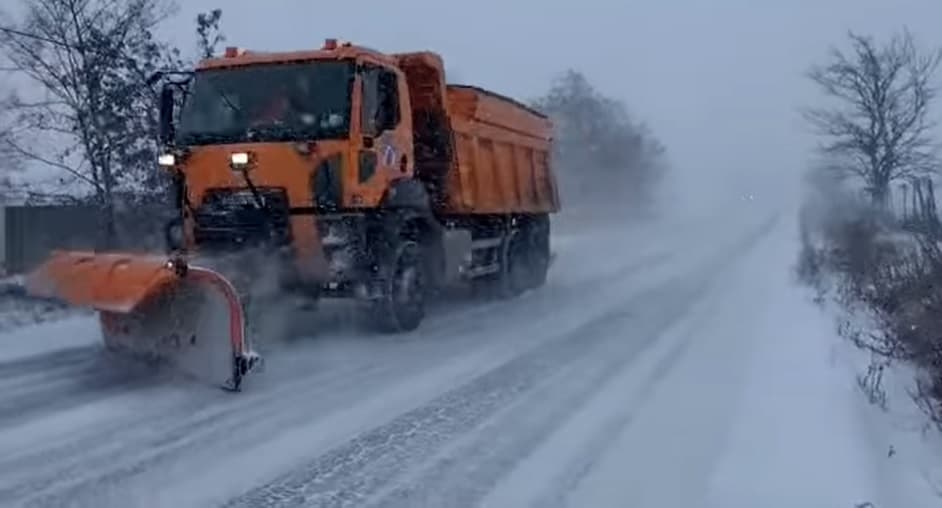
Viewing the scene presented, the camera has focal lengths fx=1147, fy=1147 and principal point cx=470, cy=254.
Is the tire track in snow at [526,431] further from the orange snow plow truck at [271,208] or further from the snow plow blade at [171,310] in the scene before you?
the orange snow plow truck at [271,208]

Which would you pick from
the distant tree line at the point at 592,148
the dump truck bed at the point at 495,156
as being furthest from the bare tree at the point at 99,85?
the distant tree line at the point at 592,148

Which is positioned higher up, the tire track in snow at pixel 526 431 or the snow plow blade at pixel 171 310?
the snow plow blade at pixel 171 310

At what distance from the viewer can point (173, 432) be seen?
6.94 metres

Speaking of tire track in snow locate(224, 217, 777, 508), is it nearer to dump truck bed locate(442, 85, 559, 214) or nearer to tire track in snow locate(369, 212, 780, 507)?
tire track in snow locate(369, 212, 780, 507)

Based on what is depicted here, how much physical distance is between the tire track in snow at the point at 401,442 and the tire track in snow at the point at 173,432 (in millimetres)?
709

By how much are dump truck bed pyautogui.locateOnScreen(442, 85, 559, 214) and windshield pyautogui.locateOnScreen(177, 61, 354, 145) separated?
109 inches

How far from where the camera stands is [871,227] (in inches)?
830

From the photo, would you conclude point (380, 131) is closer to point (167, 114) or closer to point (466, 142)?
point (167, 114)

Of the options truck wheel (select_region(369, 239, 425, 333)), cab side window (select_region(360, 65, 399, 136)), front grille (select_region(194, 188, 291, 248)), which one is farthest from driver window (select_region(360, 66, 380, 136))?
truck wheel (select_region(369, 239, 425, 333))

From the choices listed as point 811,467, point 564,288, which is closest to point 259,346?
point 811,467

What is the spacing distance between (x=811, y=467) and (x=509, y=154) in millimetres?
10325

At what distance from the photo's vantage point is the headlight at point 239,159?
420 inches

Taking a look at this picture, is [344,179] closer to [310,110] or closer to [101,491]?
[310,110]

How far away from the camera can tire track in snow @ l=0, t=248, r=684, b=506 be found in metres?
5.75
